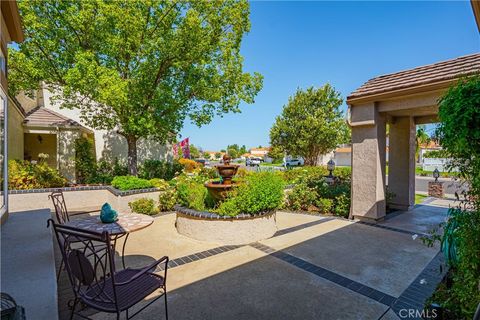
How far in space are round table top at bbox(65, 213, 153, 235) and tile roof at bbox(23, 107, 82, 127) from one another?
11276 millimetres

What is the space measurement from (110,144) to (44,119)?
12.4 feet

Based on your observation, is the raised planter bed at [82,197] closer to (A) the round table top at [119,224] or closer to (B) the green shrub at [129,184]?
(B) the green shrub at [129,184]

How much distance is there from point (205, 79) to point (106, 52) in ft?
14.2

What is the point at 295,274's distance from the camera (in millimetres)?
4355

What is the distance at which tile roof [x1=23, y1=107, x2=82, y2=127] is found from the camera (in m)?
12.2

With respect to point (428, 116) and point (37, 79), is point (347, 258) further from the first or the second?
point (37, 79)

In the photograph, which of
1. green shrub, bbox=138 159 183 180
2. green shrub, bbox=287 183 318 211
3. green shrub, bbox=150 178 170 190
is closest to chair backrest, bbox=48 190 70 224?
green shrub, bbox=150 178 170 190

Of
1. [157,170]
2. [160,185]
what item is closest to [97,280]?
[160,185]

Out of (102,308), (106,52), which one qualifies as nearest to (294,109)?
(106,52)

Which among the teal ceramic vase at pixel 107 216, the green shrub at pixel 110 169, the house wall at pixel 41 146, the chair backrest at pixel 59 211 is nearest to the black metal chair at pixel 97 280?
the teal ceramic vase at pixel 107 216

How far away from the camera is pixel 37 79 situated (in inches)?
406

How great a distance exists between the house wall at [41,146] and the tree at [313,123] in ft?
62.8

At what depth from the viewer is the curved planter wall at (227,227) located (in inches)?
239

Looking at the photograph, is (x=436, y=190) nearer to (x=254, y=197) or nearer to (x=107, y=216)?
(x=254, y=197)
